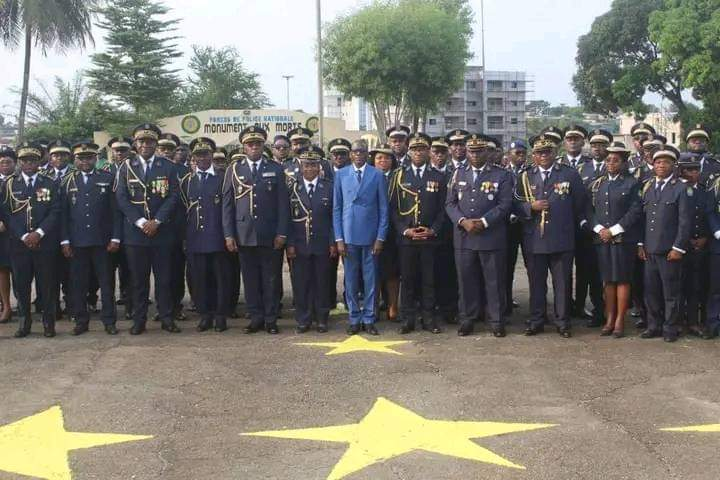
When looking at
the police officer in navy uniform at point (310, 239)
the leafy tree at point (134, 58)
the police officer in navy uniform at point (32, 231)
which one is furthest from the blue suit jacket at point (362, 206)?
the leafy tree at point (134, 58)

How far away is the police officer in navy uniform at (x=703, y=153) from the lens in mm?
7754

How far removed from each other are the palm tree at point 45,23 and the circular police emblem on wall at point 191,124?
16.6 feet

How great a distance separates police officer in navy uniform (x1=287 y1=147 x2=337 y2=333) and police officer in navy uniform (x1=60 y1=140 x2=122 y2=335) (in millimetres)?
1762

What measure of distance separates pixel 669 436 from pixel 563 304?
2811mm

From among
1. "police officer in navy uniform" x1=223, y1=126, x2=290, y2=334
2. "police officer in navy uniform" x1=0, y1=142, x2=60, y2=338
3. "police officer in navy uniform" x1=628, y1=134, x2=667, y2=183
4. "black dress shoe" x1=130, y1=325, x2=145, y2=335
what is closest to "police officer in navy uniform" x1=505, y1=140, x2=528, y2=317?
"police officer in navy uniform" x1=628, y1=134, x2=667, y2=183

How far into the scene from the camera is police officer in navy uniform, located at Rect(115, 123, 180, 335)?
7.66 m

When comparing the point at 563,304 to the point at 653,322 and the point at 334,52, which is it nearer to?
the point at 653,322

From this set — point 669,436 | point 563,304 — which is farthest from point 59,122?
point 669,436

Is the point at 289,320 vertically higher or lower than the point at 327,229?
lower

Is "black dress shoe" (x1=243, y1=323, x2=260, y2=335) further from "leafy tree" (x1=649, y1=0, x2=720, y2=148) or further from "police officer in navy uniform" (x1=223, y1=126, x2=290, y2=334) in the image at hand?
"leafy tree" (x1=649, y1=0, x2=720, y2=148)

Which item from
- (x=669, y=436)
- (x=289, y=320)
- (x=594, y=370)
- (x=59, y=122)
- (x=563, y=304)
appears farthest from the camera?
(x=59, y=122)

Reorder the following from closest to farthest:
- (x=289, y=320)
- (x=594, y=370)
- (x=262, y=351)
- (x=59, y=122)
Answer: (x=594, y=370)
(x=262, y=351)
(x=289, y=320)
(x=59, y=122)

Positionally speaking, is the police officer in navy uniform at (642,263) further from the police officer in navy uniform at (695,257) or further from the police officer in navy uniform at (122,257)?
the police officer in navy uniform at (122,257)

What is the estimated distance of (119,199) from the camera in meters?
7.69
